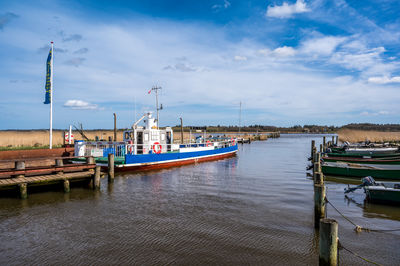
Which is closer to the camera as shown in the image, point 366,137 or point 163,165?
point 163,165

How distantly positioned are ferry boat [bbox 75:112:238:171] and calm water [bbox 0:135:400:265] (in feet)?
17.7

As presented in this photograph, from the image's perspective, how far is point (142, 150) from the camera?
821 inches

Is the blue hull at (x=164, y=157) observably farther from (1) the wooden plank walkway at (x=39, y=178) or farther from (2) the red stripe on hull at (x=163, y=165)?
(1) the wooden plank walkway at (x=39, y=178)

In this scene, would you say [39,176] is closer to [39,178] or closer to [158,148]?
[39,178]

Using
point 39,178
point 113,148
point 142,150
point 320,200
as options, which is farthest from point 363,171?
point 39,178

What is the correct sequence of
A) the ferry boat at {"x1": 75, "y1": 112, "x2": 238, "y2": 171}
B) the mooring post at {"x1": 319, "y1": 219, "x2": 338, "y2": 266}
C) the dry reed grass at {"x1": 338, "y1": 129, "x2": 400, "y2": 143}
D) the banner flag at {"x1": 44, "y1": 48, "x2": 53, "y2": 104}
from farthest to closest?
1. the dry reed grass at {"x1": 338, "y1": 129, "x2": 400, "y2": 143}
2. the banner flag at {"x1": 44, "y1": 48, "x2": 53, "y2": 104}
3. the ferry boat at {"x1": 75, "y1": 112, "x2": 238, "y2": 171}
4. the mooring post at {"x1": 319, "y1": 219, "x2": 338, "y2": 266}

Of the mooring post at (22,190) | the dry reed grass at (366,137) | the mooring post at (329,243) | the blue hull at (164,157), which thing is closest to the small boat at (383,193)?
the mooring post at (329,243)

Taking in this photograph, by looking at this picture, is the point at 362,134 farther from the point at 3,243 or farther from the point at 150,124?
the point at 3,243

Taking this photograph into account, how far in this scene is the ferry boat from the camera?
1859 centimetres

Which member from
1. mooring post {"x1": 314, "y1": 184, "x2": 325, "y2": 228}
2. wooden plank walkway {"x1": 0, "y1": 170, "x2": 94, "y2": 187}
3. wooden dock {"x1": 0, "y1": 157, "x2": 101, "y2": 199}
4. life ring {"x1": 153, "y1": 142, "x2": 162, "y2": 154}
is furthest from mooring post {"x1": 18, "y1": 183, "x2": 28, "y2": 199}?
mooring post {"x1": 314, "y1": 184, "x2": 325, "y2": 228}

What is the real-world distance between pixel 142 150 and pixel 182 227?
1334 cm

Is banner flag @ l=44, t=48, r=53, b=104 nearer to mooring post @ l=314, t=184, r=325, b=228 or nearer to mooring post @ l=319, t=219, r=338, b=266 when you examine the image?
mooring post @ l=314, t=184, r=325, b=228

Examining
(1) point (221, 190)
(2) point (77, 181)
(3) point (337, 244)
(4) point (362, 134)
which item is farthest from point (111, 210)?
(4) point (362, 134)

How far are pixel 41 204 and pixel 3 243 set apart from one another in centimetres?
368
